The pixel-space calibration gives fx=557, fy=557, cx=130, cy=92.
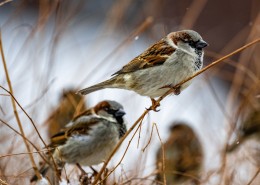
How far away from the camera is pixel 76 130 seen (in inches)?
142

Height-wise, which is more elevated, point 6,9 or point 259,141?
point 6,9

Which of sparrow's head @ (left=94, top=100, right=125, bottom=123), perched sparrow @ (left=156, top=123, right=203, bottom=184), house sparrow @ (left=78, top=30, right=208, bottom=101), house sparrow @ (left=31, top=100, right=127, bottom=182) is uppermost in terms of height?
house sparrow @ (left=78, top=30, right=208, bottom=101)

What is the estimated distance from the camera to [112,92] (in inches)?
212

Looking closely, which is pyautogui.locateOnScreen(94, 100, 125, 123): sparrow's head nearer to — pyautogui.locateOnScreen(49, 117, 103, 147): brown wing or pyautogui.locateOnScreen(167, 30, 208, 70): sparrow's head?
pyautogui.locateOnScreen(49, 117, 103, 147): brown wing

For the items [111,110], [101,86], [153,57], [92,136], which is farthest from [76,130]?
[153,57]

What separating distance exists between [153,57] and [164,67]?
118 mm

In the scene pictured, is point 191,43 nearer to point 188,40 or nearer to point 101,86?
point 188,40

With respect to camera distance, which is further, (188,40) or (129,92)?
(129,92)

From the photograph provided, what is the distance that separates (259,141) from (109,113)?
1.28 metres

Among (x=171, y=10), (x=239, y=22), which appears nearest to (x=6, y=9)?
(x=171, y=10)

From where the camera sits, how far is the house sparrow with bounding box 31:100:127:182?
3498 mm

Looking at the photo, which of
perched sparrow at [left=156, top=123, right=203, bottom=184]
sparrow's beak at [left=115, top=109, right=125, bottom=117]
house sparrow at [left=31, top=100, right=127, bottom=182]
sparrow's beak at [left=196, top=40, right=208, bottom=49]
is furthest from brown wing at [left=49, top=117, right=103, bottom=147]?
sparrow's beak at [left=196, top=40, right=208, bottom=49]

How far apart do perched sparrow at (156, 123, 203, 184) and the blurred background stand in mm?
63

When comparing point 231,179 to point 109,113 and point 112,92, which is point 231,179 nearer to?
point 109,113
